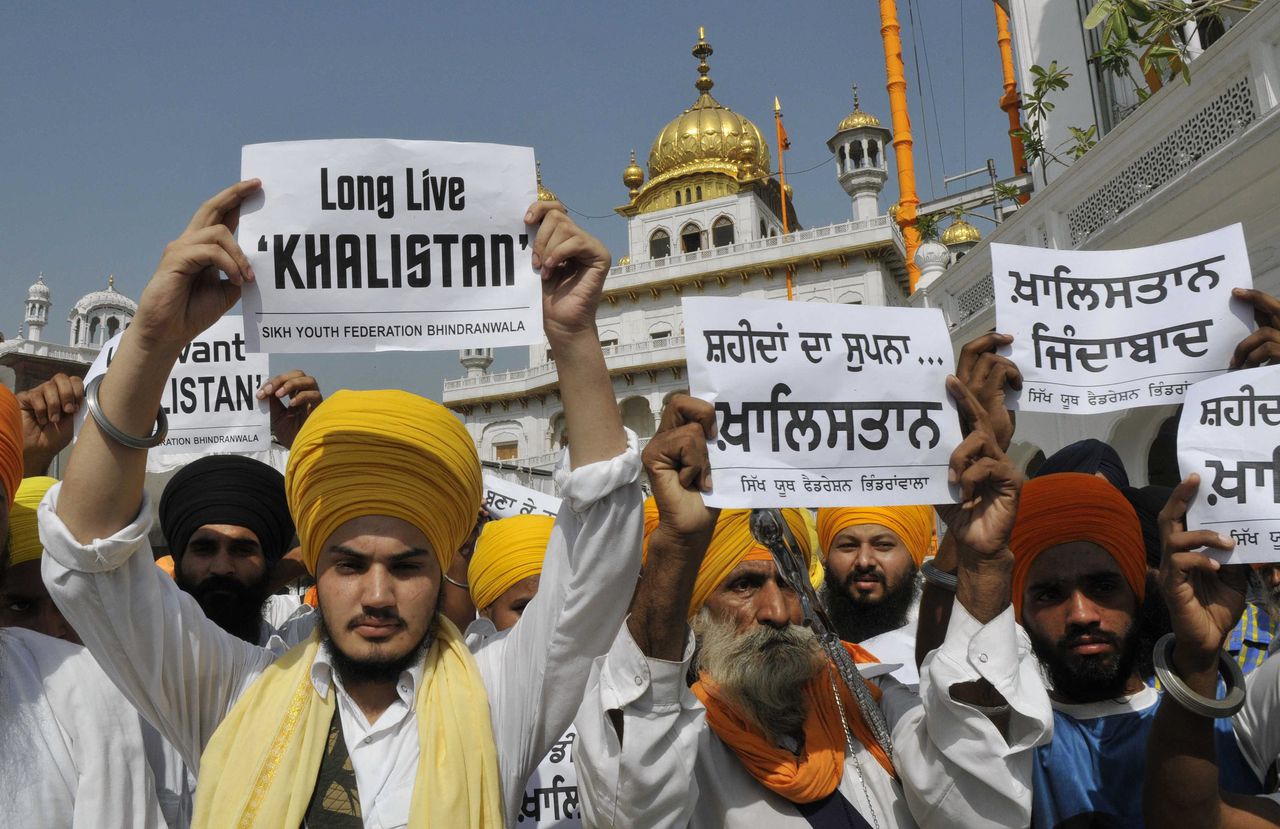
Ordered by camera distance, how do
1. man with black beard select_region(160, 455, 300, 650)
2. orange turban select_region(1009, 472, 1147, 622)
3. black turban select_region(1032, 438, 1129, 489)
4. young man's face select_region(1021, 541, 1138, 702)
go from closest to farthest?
young man's face select_region(1021, 541, 1138, 702) → orange turban select_region(1009, 472, 1147, 622) → man with black beard select_region(160, 455, 300, 650) → black turban select_region(1032, 438, 1129, 489)

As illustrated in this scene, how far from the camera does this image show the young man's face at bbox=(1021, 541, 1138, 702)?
2.37 metres

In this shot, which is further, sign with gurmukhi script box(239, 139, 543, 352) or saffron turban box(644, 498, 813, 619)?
saffron turban box(644, 498, 813, 619)

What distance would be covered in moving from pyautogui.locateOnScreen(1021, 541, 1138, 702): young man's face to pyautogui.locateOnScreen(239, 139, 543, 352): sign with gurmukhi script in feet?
4.39

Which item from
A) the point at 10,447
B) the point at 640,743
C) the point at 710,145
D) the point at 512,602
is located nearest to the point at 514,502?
the point at 512,602

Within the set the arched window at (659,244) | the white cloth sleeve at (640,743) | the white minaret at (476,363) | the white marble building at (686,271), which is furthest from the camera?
the arched window at (659,244)

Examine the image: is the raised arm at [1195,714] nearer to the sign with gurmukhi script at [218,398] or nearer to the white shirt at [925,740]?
the white shirt at [925,740]

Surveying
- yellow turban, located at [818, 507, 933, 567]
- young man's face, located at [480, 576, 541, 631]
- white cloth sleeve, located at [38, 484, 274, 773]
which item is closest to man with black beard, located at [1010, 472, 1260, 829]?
yellow turban, located at [818, 507, 933, 567]

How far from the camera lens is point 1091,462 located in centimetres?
389

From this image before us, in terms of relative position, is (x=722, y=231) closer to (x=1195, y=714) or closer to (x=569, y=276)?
(x=569, y=276)

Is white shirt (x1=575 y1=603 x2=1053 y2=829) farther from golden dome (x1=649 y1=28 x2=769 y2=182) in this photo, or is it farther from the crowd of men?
golden dome (x1=649 y1=28 x2=769 y2=182)

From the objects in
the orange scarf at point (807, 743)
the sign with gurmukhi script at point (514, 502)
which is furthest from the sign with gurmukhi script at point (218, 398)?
the orange scarf at point (807, 743)

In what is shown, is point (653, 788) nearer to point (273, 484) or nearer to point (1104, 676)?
point (1104, 676)

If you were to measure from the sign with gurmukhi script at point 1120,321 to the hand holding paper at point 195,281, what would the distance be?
5.62 ft

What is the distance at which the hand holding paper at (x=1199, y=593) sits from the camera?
2051mm
